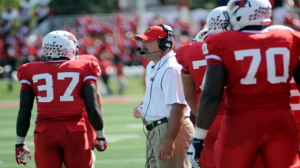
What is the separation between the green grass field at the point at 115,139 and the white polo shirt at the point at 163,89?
3.06 metres

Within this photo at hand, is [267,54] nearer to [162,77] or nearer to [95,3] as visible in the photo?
[162,77]

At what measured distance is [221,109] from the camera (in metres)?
4.12

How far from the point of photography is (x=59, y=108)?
4441 millimetres

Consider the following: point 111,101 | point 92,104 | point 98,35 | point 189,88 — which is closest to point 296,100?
point 189,88

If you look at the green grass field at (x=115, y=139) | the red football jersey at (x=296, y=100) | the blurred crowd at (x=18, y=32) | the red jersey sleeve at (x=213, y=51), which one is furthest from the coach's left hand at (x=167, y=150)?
the blurred crowd at (x=18, y=32)

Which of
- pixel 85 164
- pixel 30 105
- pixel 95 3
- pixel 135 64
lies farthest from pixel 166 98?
pixel 95 3

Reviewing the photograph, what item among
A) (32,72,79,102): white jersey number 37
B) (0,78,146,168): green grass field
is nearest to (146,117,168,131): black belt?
(32,72,79,102): white jersey number 37

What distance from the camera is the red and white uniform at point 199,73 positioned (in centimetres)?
411

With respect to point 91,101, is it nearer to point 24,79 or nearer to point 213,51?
point 24,79

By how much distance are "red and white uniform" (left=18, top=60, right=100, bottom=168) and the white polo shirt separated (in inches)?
22.4

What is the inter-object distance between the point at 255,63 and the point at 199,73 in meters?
0.96

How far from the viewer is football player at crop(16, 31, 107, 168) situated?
444cm

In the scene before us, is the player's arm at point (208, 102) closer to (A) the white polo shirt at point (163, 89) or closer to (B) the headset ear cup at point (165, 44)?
(A) the white polo shirt at point (163, 89)

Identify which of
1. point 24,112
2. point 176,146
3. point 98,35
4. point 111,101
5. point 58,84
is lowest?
point 98,35
